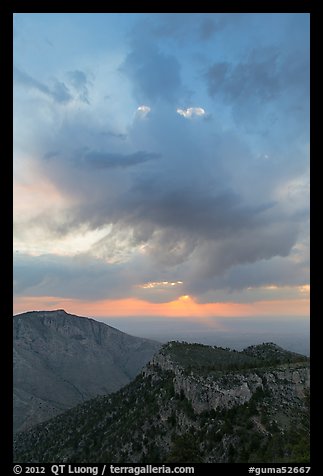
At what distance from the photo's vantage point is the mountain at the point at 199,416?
2808 centimetres

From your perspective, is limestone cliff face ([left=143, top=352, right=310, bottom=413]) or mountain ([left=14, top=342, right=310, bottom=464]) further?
limestone cliff face ([left=143, top=352, right=310, bottom=413])

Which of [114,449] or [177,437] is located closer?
[177,437]

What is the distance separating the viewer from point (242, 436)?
28.9m

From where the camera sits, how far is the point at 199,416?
35.4m

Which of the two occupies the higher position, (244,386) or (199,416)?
(244,386)

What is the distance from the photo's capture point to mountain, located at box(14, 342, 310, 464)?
28.1 metres

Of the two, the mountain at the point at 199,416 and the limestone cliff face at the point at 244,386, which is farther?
the limestone cliff face at the point at 244,386

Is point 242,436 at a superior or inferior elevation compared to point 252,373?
inferior

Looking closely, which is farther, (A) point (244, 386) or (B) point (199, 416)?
(B) point (199, 416)
